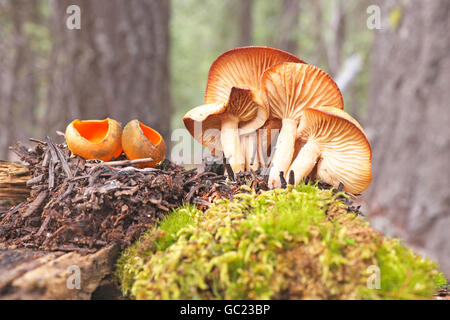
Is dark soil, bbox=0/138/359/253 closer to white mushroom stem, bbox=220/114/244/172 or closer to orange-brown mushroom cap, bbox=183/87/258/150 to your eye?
white mushroom stem, bbox=220/114/244/172

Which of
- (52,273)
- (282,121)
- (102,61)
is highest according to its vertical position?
(102,61)

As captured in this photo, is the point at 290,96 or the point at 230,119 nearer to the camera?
the point at 290,96

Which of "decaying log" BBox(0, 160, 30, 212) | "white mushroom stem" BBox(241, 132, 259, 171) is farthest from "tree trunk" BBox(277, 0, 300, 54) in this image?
"decaying log" BBox(0, 160, 30, 212)

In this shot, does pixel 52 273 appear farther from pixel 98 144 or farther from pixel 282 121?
pixel 282 121

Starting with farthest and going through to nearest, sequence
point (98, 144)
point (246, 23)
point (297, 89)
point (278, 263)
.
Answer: point (246, 23) → point (297, 89) → point (98, 144) → point (278, 263)

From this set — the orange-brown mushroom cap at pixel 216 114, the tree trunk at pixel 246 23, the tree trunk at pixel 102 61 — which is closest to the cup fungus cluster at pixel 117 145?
the orange-brown mushroom cap at pixel 216 114

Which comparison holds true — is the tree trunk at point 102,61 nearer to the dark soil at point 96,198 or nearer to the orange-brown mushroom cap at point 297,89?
the dark soil at point 96,198

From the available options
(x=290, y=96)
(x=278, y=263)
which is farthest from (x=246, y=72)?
(x=278, y=263)
